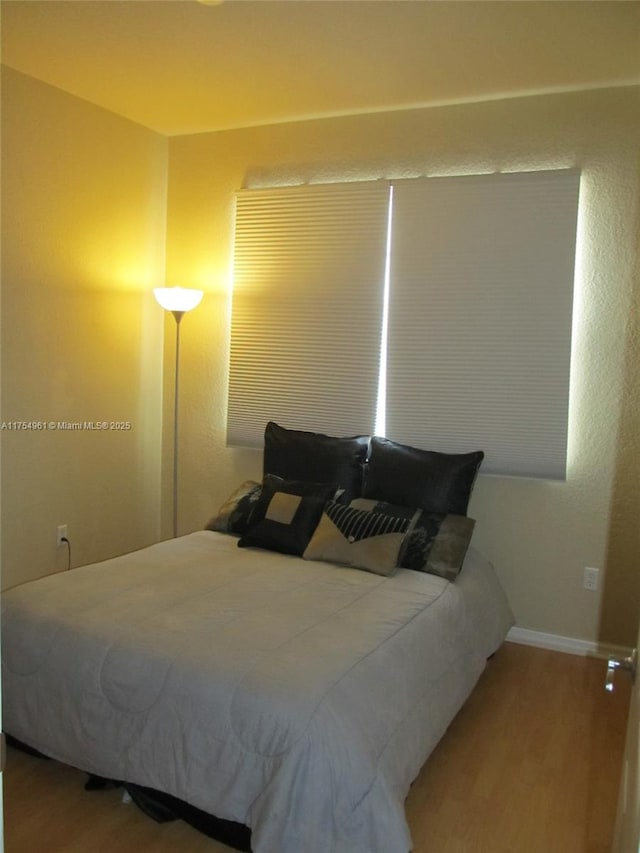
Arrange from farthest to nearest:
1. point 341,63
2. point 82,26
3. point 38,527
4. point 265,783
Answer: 1. point 38,527
2. point 341,63
3. point 82,26
4. point 265,783

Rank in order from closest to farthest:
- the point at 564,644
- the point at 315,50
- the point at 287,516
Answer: the point at 315,50
the point at 287,516
the point at 564,644

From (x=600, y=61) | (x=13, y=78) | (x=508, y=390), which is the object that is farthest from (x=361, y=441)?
(x=13, y=78)

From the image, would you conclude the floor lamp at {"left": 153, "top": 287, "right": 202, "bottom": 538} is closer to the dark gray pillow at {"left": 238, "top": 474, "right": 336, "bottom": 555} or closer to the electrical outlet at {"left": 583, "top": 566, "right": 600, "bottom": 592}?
the dark gray pillow at {"left": 238, "top": 474, "right": 336, "bottom": 555}

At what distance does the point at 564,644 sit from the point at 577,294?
1704 millimetres

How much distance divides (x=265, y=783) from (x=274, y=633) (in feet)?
1.65

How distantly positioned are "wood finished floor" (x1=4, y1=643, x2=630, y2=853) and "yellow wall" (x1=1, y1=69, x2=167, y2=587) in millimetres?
1517

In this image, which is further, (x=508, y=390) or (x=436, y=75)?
(x=508, y=390)

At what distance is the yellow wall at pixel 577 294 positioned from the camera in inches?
136

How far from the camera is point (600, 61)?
312 cm

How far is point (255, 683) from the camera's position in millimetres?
2129

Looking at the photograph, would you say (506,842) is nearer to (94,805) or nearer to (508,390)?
(94,805)

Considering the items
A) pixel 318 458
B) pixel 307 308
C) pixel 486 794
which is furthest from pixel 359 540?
pixel 307 308

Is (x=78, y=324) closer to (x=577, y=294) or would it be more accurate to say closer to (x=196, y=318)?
(x=196, y=318)

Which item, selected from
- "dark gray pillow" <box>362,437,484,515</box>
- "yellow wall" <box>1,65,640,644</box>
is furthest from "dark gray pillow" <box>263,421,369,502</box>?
"yellow wall" <box>1,65,640,644</box>
